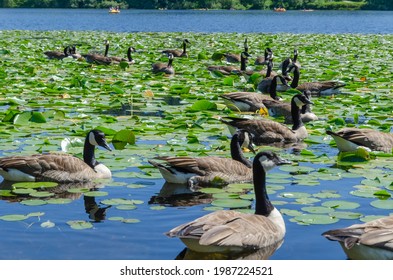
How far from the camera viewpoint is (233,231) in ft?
22.4

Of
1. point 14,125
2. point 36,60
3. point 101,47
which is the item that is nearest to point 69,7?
point 101,47

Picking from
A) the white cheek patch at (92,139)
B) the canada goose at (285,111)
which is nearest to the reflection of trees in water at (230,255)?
the white cheek patch at (92,139)

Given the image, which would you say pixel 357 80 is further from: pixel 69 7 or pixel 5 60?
pixel 69 7

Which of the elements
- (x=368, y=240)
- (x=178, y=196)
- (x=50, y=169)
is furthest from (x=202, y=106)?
(x=368, y=240)

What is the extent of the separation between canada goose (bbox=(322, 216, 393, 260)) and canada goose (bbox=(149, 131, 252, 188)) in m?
3.47

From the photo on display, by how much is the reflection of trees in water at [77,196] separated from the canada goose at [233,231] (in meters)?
1.62

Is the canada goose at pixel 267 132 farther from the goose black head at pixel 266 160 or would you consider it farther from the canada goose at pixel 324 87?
the canada goose at pixel 324 87

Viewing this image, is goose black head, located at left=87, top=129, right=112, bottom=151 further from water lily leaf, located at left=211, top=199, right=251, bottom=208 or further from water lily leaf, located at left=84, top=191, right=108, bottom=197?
water lily leaf, located at left=211, top=199, right=251, bottom=208

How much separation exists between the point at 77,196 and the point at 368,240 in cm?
420

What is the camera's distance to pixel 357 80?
21.5 metres

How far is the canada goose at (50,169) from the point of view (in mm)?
9453

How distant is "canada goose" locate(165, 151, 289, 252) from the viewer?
A: 260 inches

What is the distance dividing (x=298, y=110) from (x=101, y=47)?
24609 mm

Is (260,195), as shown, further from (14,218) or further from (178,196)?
(14,218)
